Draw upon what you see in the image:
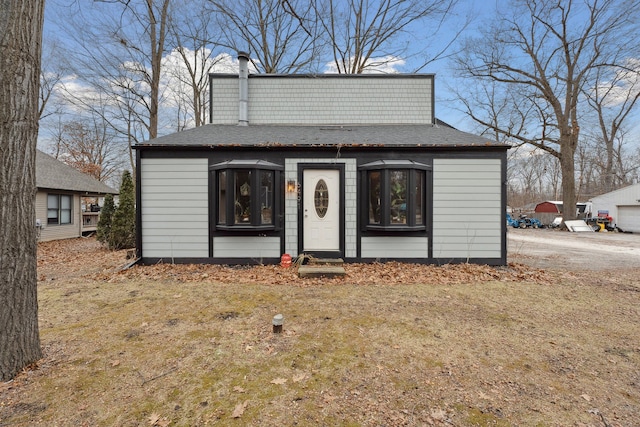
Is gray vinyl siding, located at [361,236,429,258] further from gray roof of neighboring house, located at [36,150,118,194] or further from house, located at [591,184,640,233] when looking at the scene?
house, located at [591,184,640,233]

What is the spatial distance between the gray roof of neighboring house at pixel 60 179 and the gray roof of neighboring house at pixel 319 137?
9157 mm

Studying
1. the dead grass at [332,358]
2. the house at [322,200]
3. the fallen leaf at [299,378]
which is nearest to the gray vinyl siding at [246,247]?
the house at [322,200]

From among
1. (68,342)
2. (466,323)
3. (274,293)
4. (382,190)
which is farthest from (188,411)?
(382,190)

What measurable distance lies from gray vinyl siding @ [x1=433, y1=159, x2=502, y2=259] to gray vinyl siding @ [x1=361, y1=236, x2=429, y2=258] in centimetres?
32

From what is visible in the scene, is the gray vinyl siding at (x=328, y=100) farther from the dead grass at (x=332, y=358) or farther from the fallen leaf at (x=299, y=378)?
the fallen leaf at (x=299, y=378)

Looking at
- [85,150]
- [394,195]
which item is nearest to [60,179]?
[394,195]

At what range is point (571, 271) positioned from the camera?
6457 mm

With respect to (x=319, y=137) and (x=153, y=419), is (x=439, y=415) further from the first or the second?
(x=319, y=137)

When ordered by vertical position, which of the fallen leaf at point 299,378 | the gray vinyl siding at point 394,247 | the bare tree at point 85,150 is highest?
the bare tree at point 85,150

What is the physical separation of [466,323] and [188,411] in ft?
10.8

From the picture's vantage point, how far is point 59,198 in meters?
12.9

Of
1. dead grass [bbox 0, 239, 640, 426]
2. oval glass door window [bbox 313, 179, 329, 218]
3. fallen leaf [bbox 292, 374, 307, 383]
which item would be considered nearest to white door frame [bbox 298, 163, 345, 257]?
oval glass door window [bbox 313, 179, 329, 218]

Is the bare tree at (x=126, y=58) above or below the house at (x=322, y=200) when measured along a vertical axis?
above

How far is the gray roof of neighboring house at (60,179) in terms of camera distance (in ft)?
40.0
